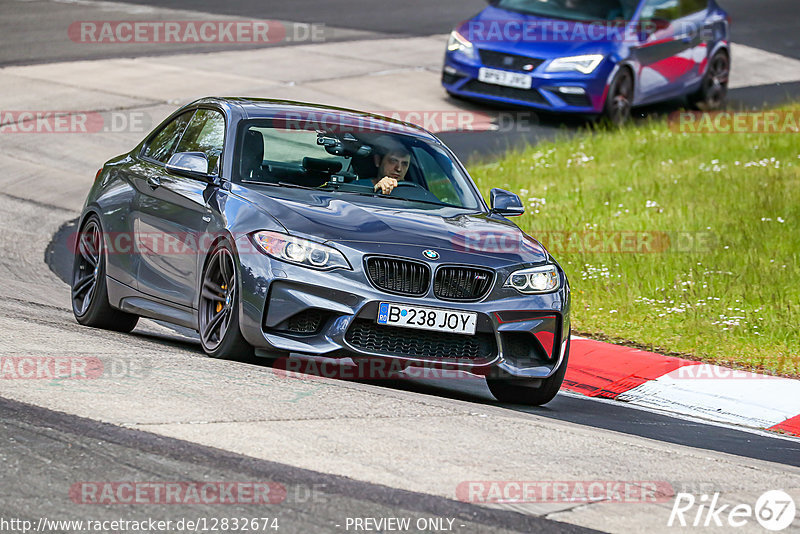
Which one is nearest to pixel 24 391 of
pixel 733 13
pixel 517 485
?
pixel 517 485

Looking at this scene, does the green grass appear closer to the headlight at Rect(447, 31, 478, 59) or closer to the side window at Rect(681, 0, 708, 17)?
the headlight at Rect(447, 31, 478, 59)

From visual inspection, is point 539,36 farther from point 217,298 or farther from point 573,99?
point 217,298

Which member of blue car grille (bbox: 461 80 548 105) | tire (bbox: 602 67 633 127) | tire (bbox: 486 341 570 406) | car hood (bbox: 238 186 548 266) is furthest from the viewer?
tire (bbox: 602 67 633 127)

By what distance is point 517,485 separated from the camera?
17.9 feet

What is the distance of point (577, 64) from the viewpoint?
1808 centimetres

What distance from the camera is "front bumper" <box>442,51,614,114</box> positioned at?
59.2 feet

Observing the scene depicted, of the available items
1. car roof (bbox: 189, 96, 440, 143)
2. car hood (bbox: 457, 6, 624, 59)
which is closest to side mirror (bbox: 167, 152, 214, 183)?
car roof (bbox: 189, 96, 440, 143)

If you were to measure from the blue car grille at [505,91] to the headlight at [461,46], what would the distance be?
1.23ft

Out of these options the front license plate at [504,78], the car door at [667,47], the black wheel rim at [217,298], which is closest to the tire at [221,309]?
the black wheel rim at [217,298]

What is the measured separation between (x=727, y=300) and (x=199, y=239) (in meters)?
4.96

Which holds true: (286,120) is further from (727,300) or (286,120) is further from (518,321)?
(727,300)

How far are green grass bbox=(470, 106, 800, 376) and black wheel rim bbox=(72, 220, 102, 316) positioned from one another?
3745 millimetres

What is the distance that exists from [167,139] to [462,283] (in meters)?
2.78

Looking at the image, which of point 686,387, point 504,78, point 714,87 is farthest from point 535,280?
point 714,87
